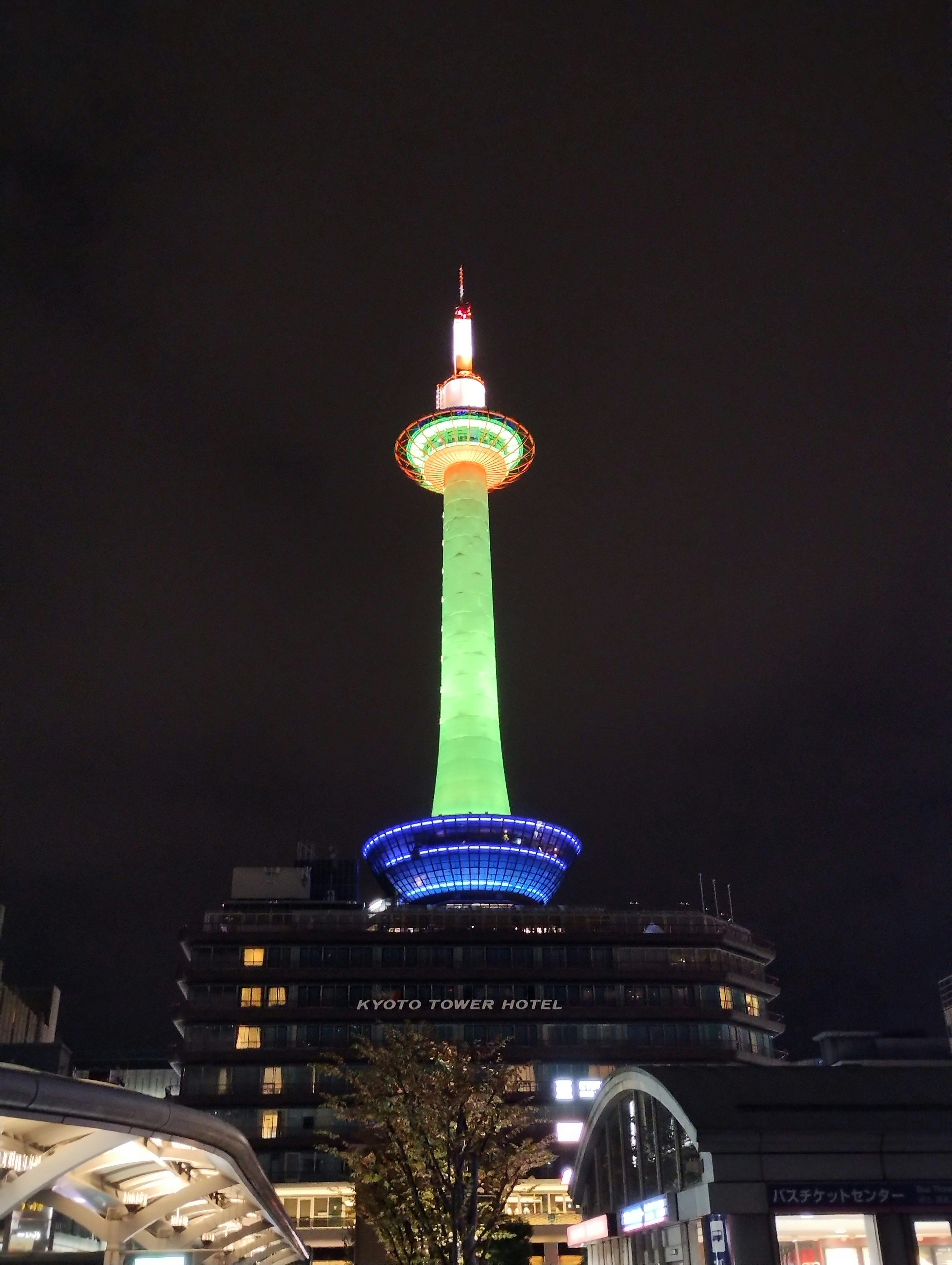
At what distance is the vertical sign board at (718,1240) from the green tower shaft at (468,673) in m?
94.0

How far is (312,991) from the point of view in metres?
105

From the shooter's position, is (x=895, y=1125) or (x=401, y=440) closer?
(x=895, y=1125)

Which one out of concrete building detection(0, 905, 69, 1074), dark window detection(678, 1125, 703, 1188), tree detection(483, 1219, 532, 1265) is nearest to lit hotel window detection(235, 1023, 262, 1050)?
concrete building detection(0, 905, 69, 1074)

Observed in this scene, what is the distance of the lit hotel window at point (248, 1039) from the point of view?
333 ft

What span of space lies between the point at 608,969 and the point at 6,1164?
9676cm

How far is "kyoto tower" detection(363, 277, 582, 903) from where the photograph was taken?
126m

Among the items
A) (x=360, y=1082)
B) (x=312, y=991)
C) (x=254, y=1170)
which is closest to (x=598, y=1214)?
(x=360, y=1082)

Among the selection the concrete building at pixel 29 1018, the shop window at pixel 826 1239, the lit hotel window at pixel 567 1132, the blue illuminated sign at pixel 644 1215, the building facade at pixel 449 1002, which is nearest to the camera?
the shop window at pixel 826 1239

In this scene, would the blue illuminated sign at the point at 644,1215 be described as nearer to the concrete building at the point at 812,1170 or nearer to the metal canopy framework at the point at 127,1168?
the concrete building at the point at 812,1170

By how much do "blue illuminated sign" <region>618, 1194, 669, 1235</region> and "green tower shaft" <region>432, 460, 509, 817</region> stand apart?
277 ft

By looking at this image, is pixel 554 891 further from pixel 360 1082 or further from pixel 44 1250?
pixel 44 1250

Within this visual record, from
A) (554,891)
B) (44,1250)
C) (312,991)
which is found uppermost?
(554,891)

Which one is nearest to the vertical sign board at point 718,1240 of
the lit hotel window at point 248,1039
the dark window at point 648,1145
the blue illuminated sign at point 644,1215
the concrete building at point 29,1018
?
the blue illuminated sign at point 644,1215

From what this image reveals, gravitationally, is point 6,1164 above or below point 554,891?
below
